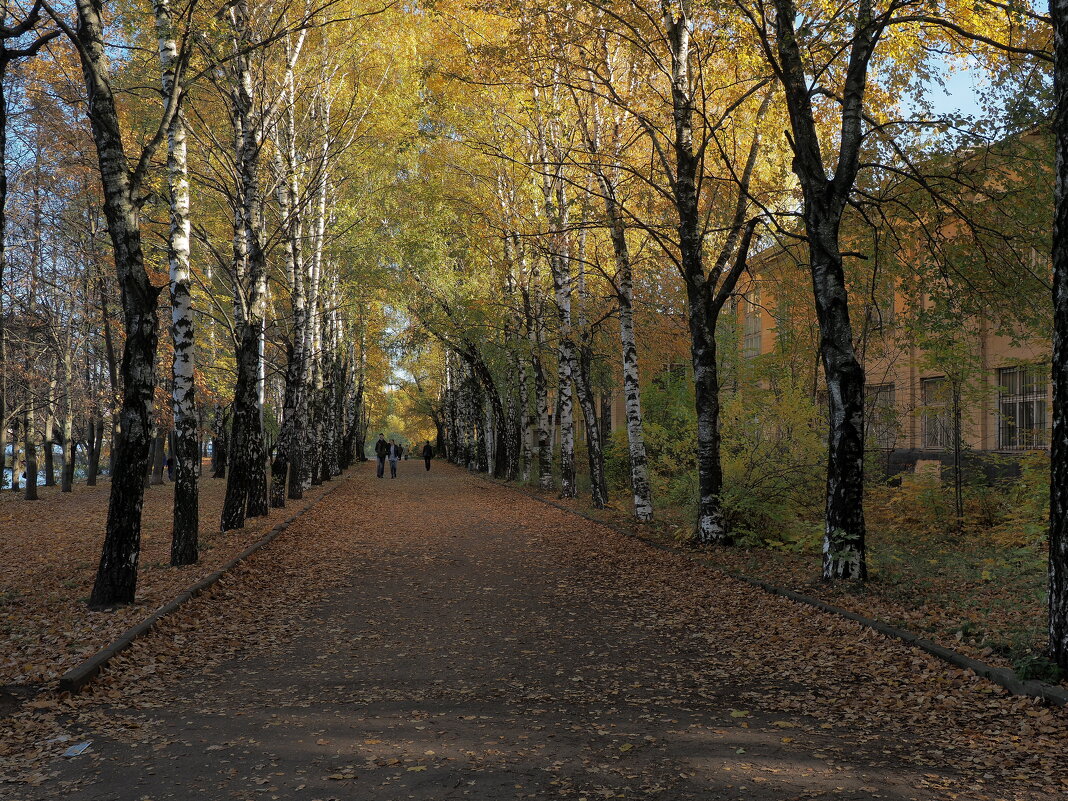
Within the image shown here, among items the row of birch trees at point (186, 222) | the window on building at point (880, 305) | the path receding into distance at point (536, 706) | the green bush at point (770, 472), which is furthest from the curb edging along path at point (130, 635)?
the window on building at point (880, 305)

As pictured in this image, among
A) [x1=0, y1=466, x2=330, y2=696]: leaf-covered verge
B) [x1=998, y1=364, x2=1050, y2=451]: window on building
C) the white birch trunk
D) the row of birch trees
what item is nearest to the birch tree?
the row of birch trees

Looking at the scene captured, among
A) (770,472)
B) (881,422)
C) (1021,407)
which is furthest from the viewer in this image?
(881,422)

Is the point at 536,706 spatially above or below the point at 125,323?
below

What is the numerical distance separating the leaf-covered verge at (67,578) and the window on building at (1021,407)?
59.7 feet

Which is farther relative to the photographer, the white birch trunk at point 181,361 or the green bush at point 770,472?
the green bush at point 770,472

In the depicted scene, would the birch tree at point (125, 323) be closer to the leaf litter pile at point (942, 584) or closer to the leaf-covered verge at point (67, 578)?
the leaf-covered verge at point (67, 578)

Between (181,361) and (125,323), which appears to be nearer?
(125,323)

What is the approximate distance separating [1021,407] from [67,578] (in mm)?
22188

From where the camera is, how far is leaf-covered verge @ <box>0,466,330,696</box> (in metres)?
7.16

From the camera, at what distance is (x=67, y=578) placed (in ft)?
36.5

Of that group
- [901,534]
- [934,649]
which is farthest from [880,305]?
[934,649]

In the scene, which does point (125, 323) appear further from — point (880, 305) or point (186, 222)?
point (880, 305)

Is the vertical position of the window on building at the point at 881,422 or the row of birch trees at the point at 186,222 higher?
the row of birch trees at the point at 186,222

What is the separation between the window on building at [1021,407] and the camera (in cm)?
2145
